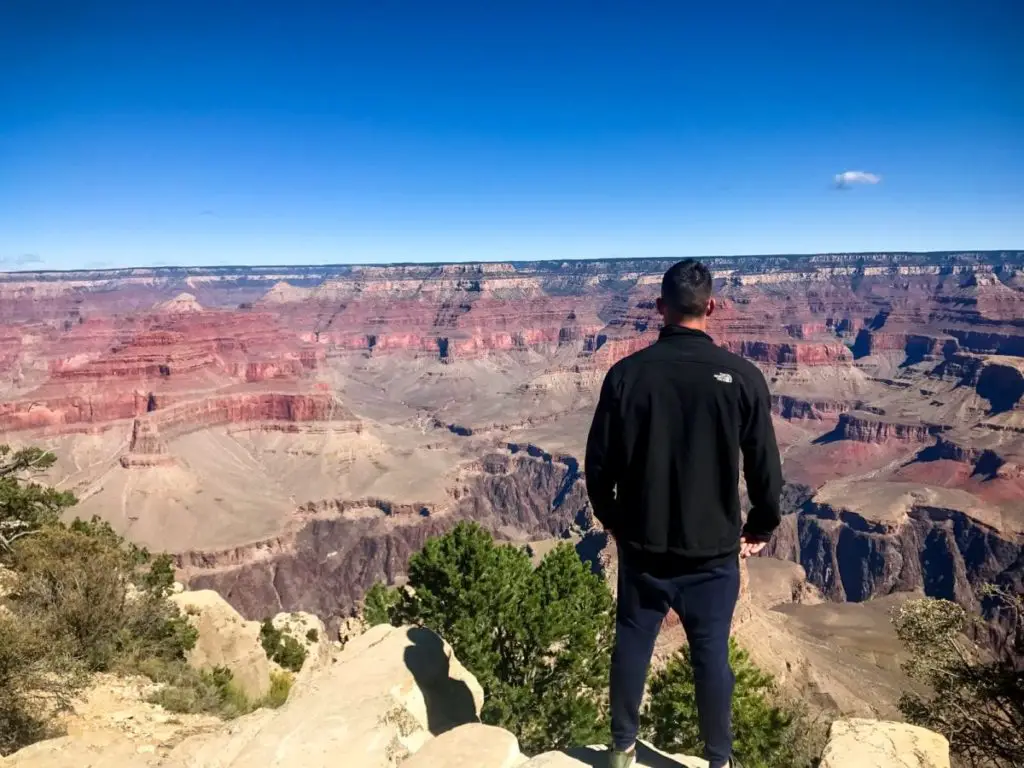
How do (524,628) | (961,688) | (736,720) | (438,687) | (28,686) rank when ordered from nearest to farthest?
(438,687) < (28,686) < (961,688) < (736,720) < (524,628)

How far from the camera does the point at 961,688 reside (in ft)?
41.8

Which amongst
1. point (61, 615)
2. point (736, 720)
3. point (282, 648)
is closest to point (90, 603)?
point (61, 615)

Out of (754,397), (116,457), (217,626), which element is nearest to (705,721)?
(754,397)

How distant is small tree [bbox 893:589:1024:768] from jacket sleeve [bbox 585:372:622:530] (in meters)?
9.64

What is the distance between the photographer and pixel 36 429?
313 ft

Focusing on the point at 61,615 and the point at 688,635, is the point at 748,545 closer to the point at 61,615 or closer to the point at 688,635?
the point at 688,635

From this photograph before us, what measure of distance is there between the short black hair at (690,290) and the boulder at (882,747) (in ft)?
16.7

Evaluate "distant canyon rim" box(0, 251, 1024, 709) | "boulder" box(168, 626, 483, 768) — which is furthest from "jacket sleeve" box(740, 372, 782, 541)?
"distant canyon rim" box(0, 251, 1024, 709)

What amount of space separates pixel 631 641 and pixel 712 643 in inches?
25.8

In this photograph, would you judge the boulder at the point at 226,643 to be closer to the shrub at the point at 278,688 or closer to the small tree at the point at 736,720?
the shrub at the point at 278,688

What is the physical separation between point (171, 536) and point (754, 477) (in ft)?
273

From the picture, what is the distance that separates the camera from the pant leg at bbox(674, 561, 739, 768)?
499 centimetres

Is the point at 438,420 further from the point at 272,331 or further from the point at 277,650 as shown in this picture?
the point at 277,650

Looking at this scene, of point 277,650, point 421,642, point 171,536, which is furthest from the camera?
point 171,536
